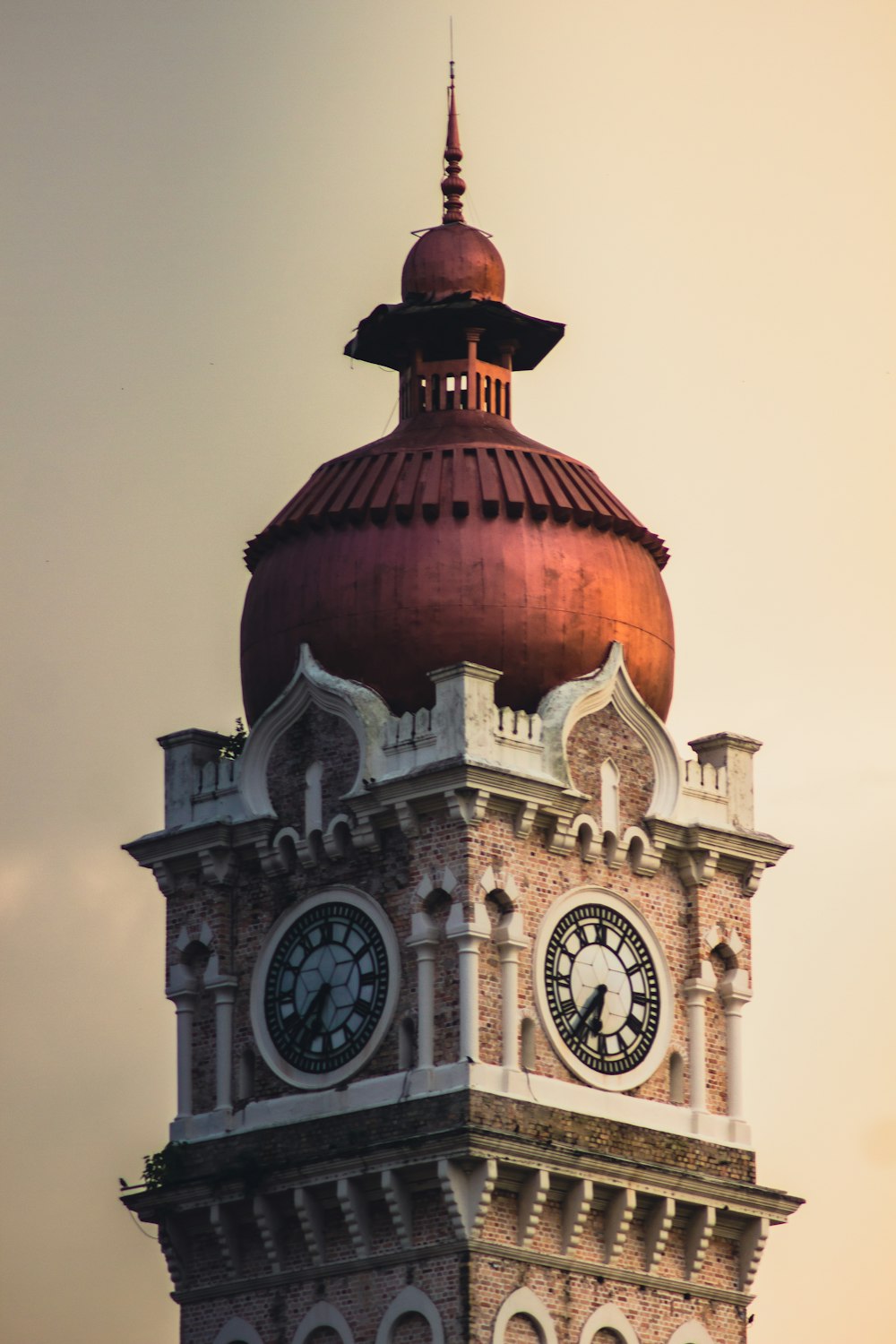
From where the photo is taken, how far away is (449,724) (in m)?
76.4

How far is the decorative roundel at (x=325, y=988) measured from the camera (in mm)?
76750

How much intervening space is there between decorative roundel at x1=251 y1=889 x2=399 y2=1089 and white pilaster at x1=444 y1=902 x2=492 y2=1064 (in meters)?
1.44

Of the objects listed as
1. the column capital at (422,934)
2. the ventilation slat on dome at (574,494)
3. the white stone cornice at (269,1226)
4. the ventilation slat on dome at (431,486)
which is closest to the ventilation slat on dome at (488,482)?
the ventilation slat on dome at (431,486)

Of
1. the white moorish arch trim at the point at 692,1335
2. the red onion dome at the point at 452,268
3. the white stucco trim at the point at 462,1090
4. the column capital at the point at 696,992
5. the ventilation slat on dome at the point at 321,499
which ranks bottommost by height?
the white moorish arch trim at the point at 692,1335

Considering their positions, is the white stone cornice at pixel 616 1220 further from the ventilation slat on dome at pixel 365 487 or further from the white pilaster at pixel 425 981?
the ventilation slat on dome at pixel 365 487

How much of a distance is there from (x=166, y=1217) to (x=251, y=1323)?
8.10ft

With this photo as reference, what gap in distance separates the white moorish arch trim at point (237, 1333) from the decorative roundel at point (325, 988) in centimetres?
410

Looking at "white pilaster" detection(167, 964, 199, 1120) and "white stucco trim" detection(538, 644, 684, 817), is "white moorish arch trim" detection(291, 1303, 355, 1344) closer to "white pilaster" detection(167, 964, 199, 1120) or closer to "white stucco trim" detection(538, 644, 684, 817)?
"white pilaster" detection(167, 964, 199, 1120)

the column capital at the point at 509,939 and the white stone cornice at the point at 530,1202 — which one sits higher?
the column capital at the point at 509,939

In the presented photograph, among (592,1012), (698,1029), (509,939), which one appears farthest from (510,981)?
(698,1029)

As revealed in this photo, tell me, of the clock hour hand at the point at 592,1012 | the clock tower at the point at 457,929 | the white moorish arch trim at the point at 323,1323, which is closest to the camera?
the clock tower at the point at 457,929

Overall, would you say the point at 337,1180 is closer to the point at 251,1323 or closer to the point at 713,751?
the point at 251,1323

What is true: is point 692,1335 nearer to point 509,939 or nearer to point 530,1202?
point 530,1202


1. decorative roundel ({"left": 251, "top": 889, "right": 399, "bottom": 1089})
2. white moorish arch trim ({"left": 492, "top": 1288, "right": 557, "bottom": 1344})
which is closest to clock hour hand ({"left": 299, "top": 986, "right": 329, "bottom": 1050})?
decorative roundel ({"left": 251, "top": 889, "right": 399, "bottom": 1089})
